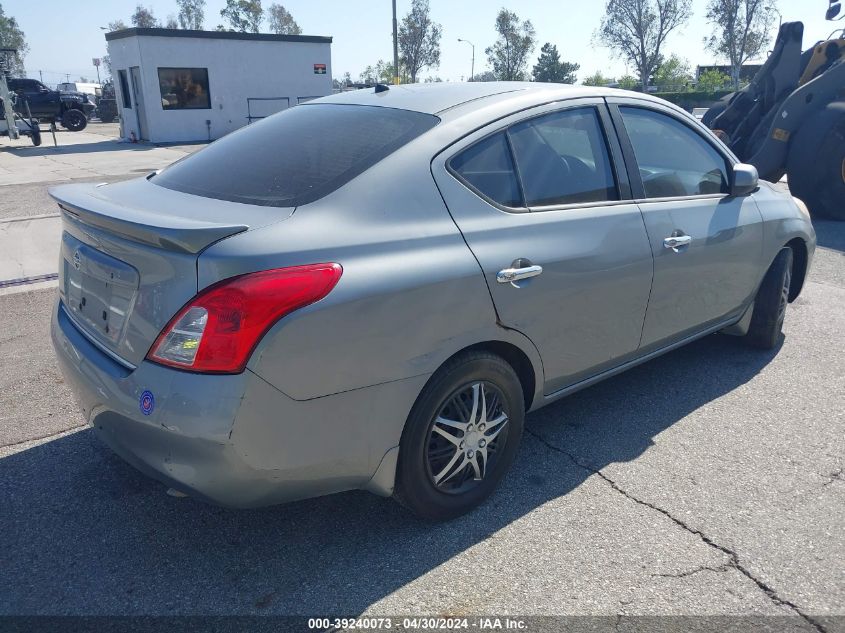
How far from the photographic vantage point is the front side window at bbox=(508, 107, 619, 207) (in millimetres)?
2924

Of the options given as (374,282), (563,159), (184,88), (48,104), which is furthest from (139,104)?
(374,282)

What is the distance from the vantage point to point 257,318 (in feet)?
6.72

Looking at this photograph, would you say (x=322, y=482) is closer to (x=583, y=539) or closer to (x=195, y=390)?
(x=195, y=390)

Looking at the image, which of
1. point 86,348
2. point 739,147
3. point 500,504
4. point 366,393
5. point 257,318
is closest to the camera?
point 257,318

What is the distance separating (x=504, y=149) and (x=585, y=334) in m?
0.92

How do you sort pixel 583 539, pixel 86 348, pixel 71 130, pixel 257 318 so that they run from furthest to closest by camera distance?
pixel 71 130, pixel 583 539, pixel 86 348, pixel 257 318

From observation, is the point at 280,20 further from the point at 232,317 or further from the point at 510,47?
the point at 232,317

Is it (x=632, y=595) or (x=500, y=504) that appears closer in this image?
(x=632, y=595)

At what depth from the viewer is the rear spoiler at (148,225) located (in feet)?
6.88


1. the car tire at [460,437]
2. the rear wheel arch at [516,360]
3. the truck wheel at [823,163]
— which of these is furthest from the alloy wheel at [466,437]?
the truck wheel at [823,163]

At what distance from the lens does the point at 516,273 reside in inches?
105

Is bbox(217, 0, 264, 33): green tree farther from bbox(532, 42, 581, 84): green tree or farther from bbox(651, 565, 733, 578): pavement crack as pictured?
bbox(651, 565, 733, 578): pavement crack

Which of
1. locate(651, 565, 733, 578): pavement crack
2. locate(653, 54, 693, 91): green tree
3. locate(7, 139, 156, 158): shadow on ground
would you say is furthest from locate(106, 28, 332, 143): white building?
locate(653, 54, 693, 91): green tree

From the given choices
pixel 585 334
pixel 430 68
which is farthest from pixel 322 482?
pixel 430 68
